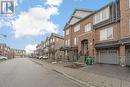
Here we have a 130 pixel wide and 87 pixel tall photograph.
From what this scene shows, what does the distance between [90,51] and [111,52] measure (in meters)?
8.33

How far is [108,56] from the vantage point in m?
39.2

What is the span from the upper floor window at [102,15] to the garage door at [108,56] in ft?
17.7

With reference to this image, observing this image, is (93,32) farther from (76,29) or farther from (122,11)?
(76,29)

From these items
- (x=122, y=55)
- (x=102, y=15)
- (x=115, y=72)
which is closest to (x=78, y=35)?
(x=102, y=15)

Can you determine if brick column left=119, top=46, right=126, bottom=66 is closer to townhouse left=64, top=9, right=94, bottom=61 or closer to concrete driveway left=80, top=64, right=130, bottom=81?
concrete driveway left=80, top=64, right=130, bottom=81

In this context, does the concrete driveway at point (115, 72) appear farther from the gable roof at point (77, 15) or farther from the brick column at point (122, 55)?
the gable roof at point (77, 15)

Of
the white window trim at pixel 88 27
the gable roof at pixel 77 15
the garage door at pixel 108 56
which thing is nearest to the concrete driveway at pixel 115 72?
the garage door at pixel 108 56

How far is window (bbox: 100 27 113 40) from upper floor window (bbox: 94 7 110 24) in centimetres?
215

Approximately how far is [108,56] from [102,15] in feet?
24.3

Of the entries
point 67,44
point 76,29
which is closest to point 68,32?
point 67,44

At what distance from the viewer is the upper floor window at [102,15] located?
40.6 meters

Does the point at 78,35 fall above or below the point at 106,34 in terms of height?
above

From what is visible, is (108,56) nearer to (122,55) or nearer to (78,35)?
(122,55)

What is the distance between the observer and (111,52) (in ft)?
125
